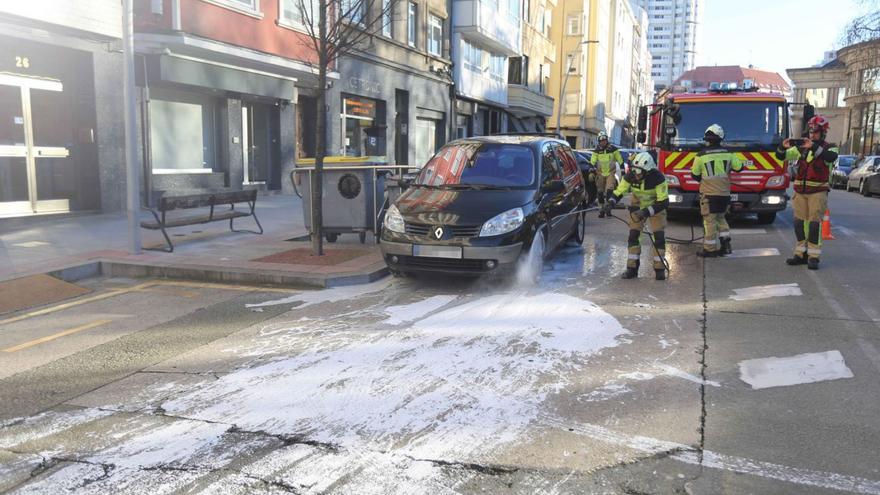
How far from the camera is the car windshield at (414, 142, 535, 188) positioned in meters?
8.10

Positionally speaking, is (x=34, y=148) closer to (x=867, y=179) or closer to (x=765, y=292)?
(x=765, y=292)

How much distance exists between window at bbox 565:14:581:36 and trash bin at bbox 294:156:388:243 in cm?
4771

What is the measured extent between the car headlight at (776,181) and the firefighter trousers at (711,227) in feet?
9.94

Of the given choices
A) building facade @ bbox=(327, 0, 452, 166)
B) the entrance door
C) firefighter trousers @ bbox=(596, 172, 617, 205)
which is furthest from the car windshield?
building facade @ bbox=(327, 0, 452, 166)

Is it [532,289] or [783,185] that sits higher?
[783,185]

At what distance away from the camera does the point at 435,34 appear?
26.0 metres

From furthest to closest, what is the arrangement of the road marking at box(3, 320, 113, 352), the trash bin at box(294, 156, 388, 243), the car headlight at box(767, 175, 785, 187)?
the car headlight at box(767, 175, 785, 187)
the trash bin at box(294, 156, 388, 243)
the road marking at box(3, 320, 113, 352)

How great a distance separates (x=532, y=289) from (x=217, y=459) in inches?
180

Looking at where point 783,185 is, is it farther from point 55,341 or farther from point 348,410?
point 55,341

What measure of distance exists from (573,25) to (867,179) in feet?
109

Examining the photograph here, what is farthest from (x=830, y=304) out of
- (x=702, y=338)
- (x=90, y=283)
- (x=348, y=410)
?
(x=90, y=283)

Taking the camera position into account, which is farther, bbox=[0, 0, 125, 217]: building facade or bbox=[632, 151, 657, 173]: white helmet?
bbox=[0, 0, 125, 217]: building facade

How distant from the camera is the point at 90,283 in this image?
7.94m

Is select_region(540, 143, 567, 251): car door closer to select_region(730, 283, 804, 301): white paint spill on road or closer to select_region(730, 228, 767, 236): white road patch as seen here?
select_region(730, 283, 804, 301): white paint spill on road
